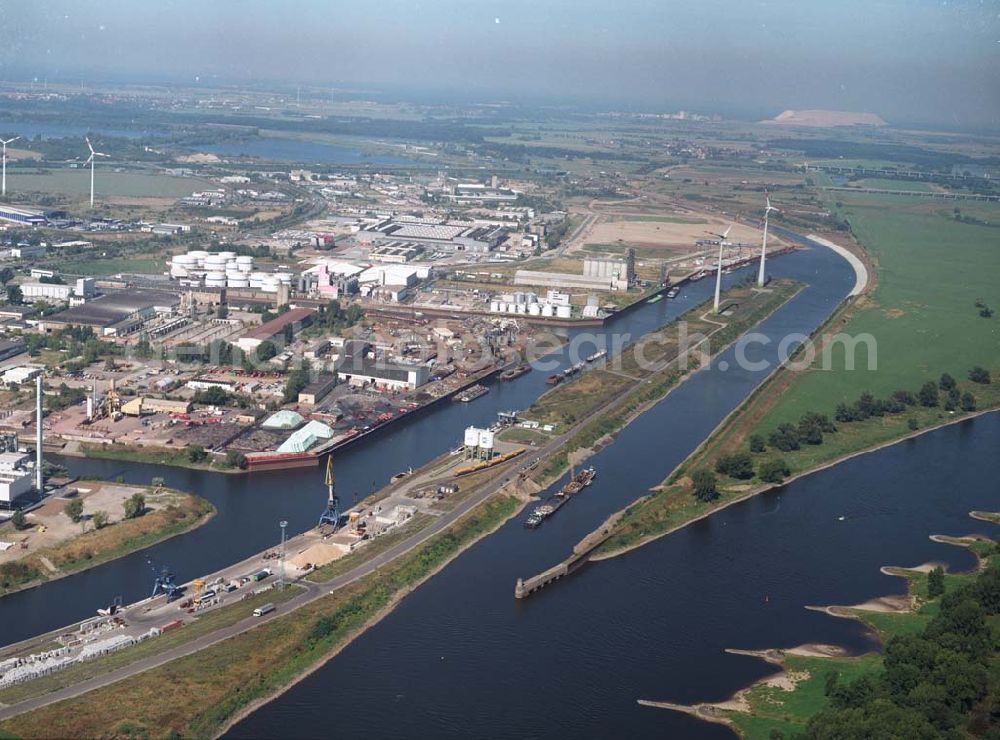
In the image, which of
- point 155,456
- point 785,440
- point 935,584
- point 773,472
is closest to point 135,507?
point 155,456

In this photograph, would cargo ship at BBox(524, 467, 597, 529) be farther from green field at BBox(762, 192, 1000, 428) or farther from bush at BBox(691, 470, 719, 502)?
green field at BBox(762, 192, 1000, 428)

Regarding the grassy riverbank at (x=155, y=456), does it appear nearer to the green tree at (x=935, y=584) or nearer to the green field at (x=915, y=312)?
the green field at (x=915, y=312)

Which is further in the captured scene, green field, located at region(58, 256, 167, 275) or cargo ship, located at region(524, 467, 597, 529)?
green field, located at region(58, 256, 167, 275)

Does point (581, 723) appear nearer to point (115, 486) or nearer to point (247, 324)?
point (115, 486)

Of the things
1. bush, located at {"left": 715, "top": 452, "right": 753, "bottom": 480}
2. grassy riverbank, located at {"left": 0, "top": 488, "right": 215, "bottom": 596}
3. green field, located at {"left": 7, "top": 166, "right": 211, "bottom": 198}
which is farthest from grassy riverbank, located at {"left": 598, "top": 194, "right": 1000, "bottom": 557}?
green field, located at {"left": 7, "top": 166, "right": 211, "bottom": 198}

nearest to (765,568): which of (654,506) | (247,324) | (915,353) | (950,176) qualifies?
(654,506)

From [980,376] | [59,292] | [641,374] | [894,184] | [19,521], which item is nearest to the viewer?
[19,521]

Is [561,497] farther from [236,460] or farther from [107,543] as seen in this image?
[107,543]

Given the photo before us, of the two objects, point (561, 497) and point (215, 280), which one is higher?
point (215, 280)
